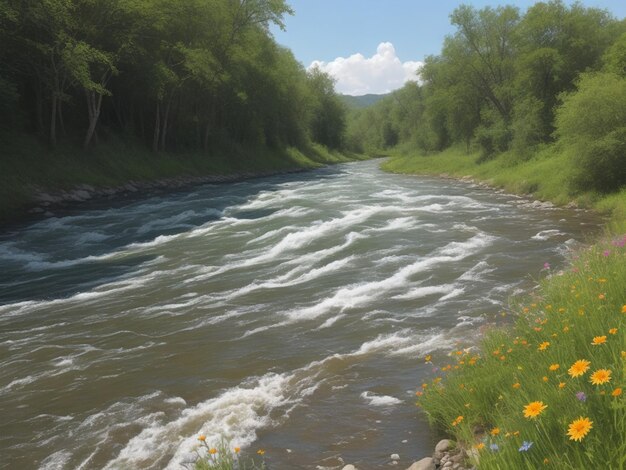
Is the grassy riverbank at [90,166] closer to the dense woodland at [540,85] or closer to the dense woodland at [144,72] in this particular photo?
the dense woodland at [144,72]

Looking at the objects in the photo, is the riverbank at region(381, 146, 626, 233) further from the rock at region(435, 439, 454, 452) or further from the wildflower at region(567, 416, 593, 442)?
the wildflower at region(567, 416, 593, 442)

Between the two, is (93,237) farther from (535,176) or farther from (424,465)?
(535,176)

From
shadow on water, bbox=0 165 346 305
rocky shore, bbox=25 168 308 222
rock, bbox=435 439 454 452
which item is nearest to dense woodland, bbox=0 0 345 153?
rocky shore, bbox=25 168 308 222

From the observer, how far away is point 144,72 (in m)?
38.3

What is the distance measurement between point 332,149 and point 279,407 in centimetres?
9543

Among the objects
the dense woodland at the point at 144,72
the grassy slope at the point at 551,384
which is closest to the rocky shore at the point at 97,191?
the dense woodland at the point at 144,72

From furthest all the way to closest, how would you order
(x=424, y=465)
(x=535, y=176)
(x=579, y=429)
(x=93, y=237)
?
(x=535, y=176), (x=93, y=237), (x=424, y=465), (x=579, y=429)

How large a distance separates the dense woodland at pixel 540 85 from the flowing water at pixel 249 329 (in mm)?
3372

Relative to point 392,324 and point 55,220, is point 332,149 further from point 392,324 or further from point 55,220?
point 392,324

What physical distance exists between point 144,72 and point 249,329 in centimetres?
3395

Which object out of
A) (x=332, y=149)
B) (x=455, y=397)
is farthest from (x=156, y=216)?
(x=332, y=149)

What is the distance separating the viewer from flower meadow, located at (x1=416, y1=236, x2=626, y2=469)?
266 cm

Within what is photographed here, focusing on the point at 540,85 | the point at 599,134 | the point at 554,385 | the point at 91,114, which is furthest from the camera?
the point at 540,85

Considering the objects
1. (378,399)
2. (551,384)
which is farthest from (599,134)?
(551,384)
